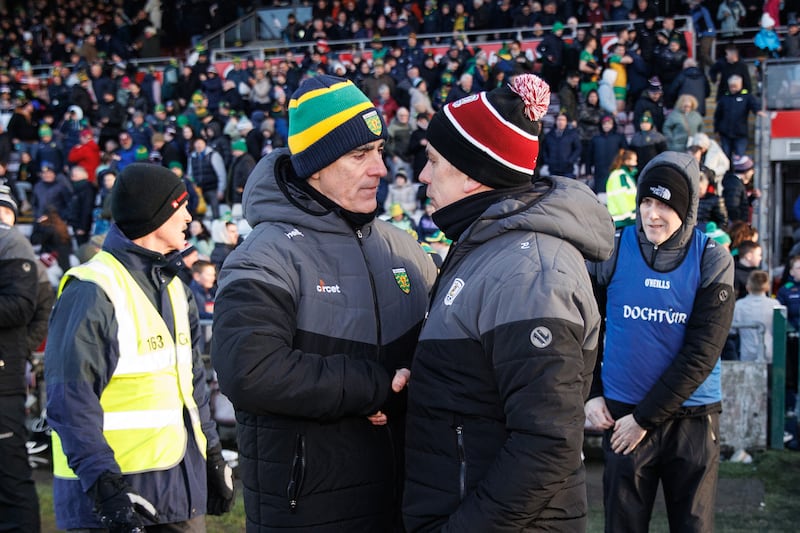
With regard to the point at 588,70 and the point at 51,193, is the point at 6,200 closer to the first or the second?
the point at 51,193

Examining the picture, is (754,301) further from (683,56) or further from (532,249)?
(683,56)

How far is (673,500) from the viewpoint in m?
3.80

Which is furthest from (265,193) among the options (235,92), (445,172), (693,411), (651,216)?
(235,92)

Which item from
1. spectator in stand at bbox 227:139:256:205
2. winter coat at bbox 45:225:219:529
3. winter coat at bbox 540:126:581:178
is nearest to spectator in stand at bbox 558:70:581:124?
→ winter coat at bbox 540:126:581:178

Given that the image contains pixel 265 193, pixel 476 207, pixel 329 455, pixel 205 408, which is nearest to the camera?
pixel 476 207

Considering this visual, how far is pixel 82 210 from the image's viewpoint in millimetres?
14633

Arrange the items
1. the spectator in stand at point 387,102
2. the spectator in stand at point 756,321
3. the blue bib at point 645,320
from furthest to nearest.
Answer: the spectator in stand at point 387,102 < the spectator in stand at point 756,321 < the blue bib at point 645,320

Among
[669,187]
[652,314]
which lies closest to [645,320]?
[652,314]

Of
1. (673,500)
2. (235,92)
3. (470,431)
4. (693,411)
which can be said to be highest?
(235,92)

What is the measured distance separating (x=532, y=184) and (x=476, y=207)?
0.64 feet

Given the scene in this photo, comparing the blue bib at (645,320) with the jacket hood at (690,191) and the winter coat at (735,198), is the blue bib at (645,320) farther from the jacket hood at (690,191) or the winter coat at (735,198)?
the winter coat at (735,198)

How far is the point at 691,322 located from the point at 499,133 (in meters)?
1.70

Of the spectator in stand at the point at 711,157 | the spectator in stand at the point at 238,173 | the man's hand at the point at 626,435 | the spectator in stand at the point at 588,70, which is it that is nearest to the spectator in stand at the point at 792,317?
the spectator in stand at the point at 711,157

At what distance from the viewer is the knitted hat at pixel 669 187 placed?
12.4 ft
